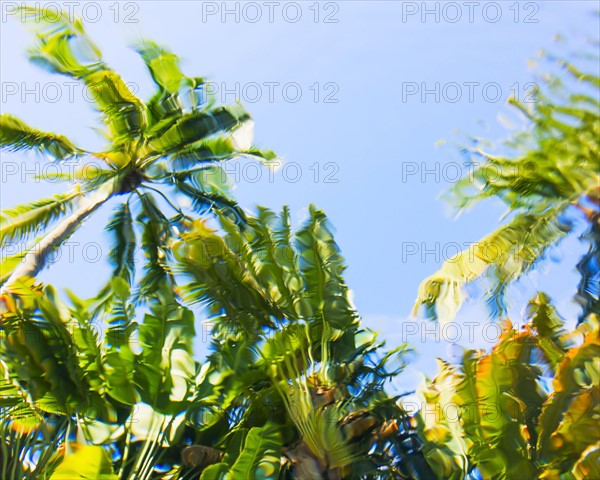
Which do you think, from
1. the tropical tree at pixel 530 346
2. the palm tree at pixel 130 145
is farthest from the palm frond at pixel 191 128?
the tropical tree at pixel 530 346

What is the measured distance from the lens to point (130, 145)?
11.7 m

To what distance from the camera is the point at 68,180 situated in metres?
12.1

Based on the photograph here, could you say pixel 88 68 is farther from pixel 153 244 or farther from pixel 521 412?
pixel 521 412

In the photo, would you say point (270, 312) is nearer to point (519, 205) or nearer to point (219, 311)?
point (219, 311)

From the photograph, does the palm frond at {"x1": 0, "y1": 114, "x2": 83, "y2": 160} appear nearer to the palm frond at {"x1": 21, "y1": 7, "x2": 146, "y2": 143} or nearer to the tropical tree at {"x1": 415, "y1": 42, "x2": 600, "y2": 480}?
the palm frond at {"x1": 21, "y1": 7, "x2": 146, "y2": 143}

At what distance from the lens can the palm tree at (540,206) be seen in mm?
8797

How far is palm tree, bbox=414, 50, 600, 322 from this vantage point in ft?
28.9

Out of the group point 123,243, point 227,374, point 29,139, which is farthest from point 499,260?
point 29,139

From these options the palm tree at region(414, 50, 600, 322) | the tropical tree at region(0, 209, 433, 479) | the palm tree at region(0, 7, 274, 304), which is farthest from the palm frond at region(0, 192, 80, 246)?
the palm tree at region(414, 50, 600, 322)

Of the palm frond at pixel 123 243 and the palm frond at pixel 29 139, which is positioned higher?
the palm frond at pixel 29 139

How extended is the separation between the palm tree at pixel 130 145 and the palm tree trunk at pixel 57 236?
26mm

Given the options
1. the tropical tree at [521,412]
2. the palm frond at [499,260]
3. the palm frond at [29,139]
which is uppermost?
the palm frond at [29,139]

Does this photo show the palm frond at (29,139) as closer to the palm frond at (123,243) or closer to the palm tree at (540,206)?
the palm frond at (123,243)

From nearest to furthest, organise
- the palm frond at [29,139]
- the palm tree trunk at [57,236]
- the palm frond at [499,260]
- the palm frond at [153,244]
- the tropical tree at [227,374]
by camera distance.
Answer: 1. the tropical tree at [227,374]
2. the palm frond at [499,260]
3. the palm tree trunk at [57,236]
4. the palm frond at [153,244]
5. the palm frond at [29,139]
